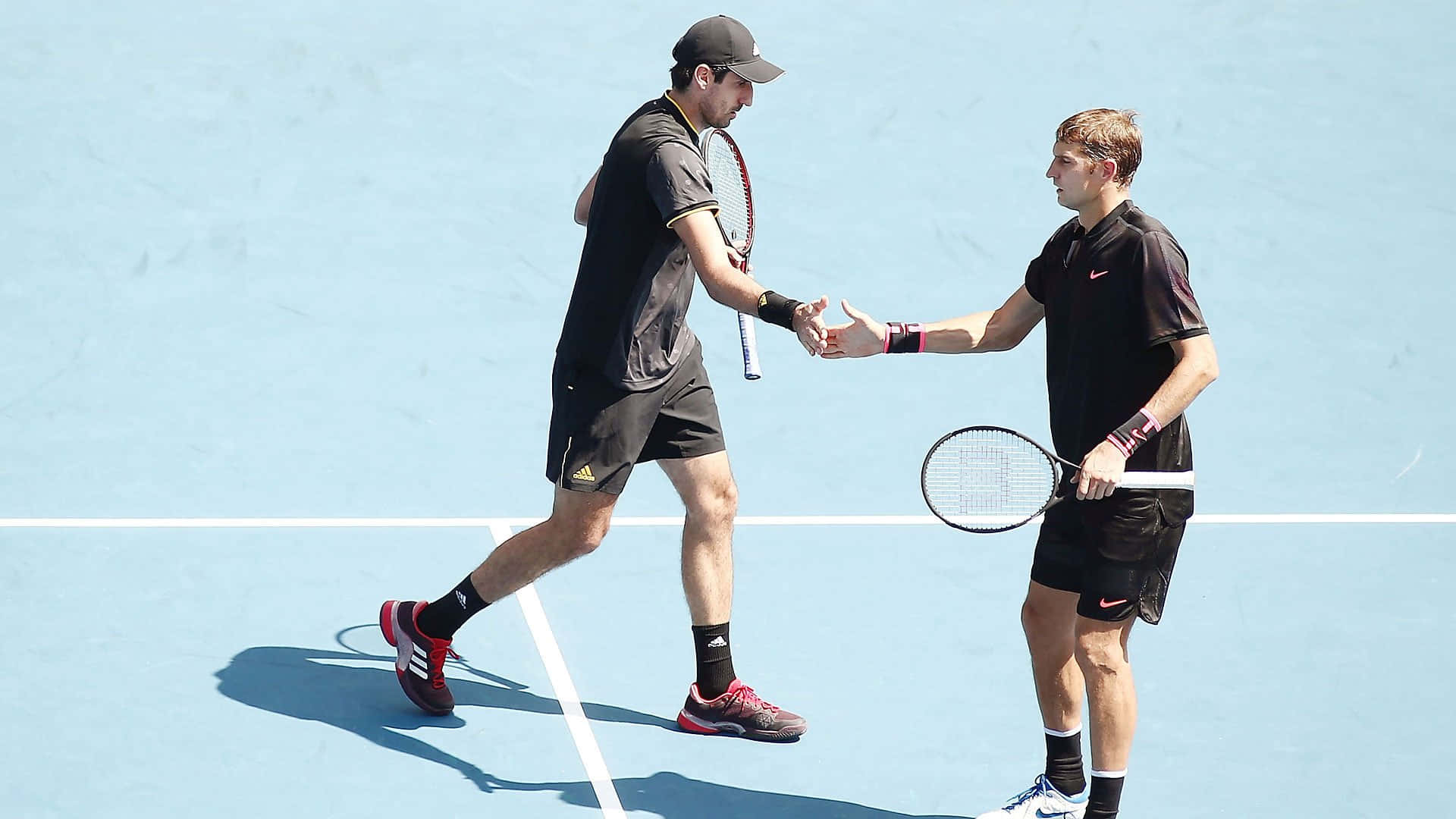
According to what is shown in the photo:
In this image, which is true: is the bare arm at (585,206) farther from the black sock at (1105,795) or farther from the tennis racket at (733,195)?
the black sock at (1105,795)

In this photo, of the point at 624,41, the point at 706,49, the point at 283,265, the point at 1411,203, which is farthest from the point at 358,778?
the point at 1411,203

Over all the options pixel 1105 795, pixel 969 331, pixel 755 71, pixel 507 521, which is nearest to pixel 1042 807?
pixel 1105 795

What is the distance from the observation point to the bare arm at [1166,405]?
4.45 m

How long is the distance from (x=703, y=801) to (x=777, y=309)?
1.47 m

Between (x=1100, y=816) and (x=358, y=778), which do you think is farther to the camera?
(x=358, y=778)

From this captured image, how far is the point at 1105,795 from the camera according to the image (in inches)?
186

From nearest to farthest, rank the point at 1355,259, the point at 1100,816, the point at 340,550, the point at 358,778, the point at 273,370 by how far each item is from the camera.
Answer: the point at 1100,816 → the point at 358,778 → the point at 340,550 → the point at 273,370 → the point at 1355,259

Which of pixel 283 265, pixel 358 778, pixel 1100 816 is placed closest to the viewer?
pixel 1100 816

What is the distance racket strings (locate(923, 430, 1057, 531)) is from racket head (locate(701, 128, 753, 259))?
122cm

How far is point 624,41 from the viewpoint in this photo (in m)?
10.0

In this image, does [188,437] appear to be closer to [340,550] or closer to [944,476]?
[340,550]

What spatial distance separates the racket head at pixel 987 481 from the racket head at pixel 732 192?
1.22 metres

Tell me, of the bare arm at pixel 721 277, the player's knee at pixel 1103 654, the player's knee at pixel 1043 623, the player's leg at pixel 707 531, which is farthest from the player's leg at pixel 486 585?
the player's knee at pixel 1103 654

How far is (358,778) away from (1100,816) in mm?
2140
